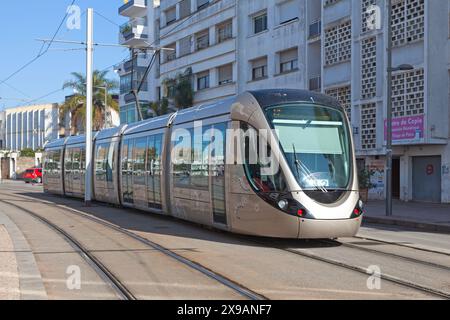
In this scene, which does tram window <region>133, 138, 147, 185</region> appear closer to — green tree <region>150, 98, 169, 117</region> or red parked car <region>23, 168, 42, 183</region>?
green tree <region>150, 98, 169, 117</region>

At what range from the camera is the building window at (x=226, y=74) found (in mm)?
44525

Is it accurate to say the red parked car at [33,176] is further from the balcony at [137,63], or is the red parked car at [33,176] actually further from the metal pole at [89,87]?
the metal pole at [89,87]

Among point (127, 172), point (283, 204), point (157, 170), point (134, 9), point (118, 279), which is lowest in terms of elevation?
point (118, 279)

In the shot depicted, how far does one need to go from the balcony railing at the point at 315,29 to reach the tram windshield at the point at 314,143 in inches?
922

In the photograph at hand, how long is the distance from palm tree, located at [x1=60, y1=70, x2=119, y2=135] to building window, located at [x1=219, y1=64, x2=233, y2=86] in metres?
17.2

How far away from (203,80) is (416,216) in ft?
97.7

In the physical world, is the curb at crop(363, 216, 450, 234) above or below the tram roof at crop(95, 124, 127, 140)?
below

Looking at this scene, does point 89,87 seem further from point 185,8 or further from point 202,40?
point 185,8

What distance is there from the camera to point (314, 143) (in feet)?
39.4

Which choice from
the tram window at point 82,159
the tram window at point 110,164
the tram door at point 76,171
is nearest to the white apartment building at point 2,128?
the tram door at point 76,171

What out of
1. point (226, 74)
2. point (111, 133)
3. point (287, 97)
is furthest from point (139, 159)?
point (226, 74)

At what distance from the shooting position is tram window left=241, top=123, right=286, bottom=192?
1161cm

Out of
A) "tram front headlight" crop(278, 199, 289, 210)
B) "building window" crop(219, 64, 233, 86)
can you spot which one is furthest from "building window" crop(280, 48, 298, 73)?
"tram front headlight" crop(278, 199, 289, 210)
